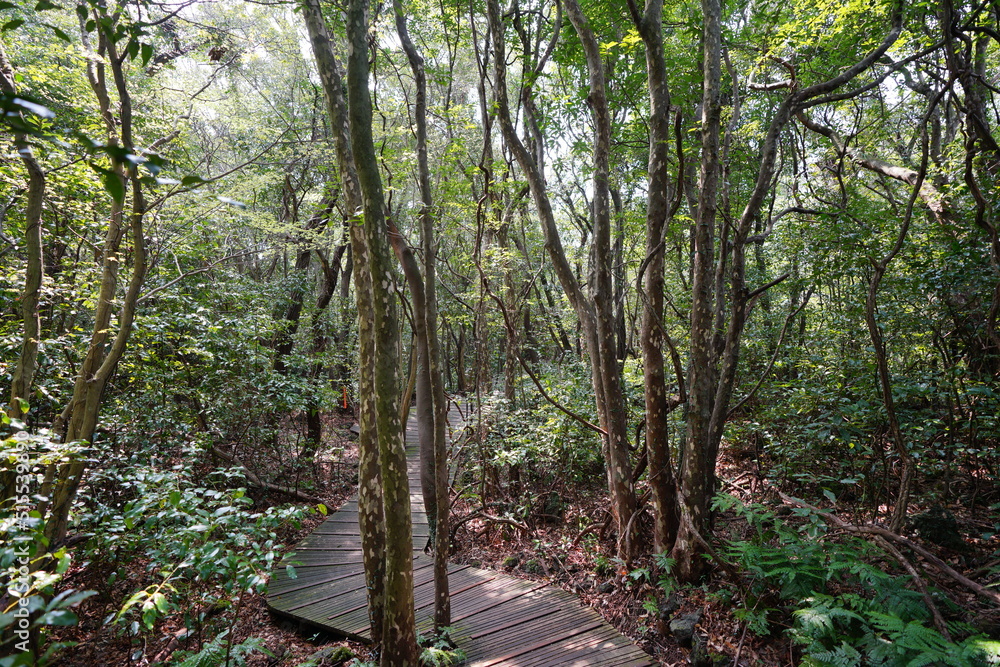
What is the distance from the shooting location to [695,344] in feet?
16.8

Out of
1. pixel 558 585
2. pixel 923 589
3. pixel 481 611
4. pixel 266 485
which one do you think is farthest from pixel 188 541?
pixel 266 485

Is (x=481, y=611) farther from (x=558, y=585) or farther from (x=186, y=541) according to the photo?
(x=186, y=541)

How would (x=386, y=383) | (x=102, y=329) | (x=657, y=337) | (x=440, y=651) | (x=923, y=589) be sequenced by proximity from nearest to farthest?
(x=923, y=589), (x=386, y=383), (x=440, y=651), (x=102, y=329), (x=657, y=337)

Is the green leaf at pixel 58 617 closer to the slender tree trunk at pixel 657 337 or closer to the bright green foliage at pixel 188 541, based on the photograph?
the bright green foliage at pixel 188 541

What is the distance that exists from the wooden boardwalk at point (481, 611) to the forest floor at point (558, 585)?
26 centimetres

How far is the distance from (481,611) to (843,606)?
333 cm

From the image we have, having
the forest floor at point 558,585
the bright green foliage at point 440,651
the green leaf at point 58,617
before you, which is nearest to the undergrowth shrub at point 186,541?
the forest floor at point 558,585

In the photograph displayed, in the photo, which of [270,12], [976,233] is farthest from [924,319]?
[270,12]

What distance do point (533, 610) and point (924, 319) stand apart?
5623 mm

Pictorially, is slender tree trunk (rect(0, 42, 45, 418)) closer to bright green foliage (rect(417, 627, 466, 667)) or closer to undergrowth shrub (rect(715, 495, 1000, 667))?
bright green foliage (rect(417, 627, 466, 667))

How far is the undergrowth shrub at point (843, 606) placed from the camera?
3059 millimetres

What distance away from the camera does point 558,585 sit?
6008 millimetres

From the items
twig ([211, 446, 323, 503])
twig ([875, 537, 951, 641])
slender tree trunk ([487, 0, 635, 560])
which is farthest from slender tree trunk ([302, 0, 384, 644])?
twig ([211, 446, 323, 503])

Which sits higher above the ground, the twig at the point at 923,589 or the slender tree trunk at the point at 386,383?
the slender tree trunk at the point at 386,383
